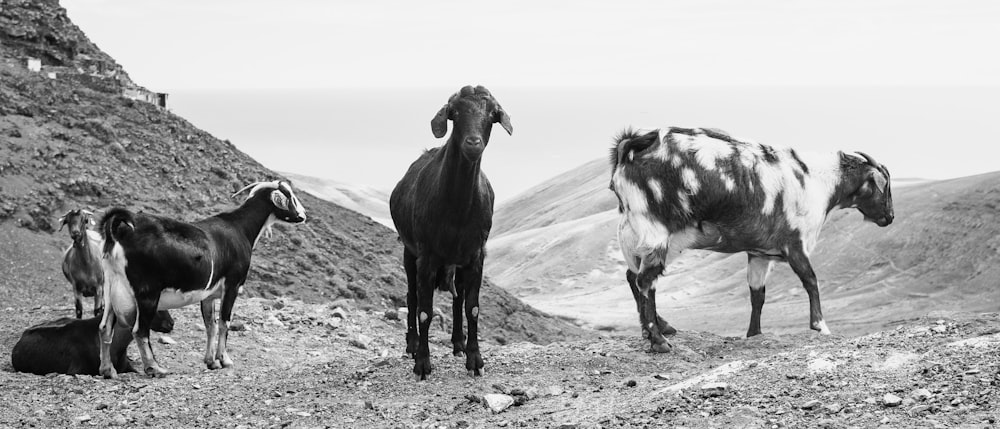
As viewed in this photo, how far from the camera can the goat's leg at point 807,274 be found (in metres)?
13.9

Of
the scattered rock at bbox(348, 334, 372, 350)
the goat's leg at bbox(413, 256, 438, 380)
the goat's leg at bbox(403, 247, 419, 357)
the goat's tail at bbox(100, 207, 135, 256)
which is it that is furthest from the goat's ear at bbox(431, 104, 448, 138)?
the scattered rock at bbox(348, 334, 372, 350)

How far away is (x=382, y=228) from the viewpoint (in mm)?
28656

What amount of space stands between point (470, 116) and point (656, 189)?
2.80m

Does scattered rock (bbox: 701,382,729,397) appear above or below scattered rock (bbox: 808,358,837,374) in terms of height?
below

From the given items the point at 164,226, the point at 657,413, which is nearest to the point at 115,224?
the point at 164,226

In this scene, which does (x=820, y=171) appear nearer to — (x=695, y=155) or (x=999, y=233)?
(x=695, y=155)

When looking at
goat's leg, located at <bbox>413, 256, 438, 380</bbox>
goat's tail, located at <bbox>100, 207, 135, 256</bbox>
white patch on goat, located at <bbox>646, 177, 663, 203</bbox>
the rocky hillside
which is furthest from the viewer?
the rocky hillside

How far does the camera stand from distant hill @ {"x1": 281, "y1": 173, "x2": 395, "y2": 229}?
12075 centimetres

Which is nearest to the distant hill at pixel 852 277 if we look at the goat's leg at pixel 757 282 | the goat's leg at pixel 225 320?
the goat's leg at pixel 757 282

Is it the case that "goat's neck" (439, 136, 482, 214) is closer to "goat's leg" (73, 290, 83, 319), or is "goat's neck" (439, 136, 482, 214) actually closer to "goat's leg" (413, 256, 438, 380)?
"goat's leg" (413, 256, 438, 380)

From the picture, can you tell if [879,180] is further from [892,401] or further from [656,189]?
[892,401]

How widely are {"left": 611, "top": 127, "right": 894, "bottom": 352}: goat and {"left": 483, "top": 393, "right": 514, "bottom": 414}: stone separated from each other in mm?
2904

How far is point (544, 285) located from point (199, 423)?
166 feet

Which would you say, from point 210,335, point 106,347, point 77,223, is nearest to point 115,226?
point 106,347
